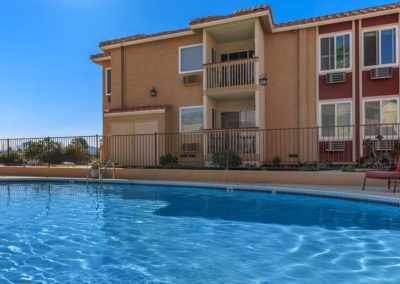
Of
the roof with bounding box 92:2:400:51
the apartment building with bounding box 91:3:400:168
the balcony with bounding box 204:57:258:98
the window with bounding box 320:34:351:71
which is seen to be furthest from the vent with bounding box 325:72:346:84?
the balcony with bounding box 204:57:258:98

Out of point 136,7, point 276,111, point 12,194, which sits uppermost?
point 136,7

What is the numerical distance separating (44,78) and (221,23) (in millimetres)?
21003

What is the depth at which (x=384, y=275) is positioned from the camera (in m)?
4.05

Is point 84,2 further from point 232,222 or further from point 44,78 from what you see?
point 44,78

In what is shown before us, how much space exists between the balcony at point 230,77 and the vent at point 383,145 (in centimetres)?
585

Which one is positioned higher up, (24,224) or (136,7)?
(136,7)

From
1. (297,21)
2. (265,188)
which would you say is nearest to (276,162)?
(265,188)

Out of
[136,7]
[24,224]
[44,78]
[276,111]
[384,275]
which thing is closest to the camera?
[384,275]

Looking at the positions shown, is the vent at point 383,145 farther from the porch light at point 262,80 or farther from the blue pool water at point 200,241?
the blue pool water at point 200,241

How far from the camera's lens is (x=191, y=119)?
54.8 feet

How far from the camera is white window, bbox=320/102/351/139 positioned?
579 inches

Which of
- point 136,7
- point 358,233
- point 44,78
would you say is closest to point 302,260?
point 358,233

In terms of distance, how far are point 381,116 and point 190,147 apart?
889cm

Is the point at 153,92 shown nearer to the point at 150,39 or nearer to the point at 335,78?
the point at 150,39
